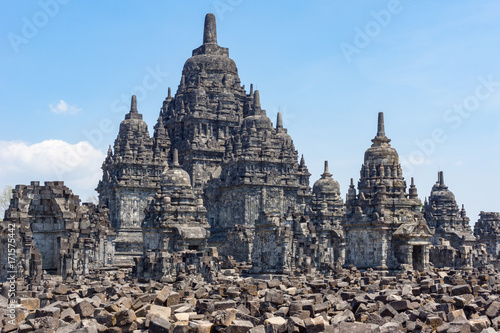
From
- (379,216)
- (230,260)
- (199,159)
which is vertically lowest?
(230,260)

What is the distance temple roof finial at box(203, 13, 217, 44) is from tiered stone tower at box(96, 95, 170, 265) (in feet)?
44.0

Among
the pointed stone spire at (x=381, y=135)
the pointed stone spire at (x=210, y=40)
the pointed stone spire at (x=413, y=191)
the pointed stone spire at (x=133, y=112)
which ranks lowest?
the pointed stone spire at (x=413, y=191)

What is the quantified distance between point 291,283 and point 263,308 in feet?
27.8

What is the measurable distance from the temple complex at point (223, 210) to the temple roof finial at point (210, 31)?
12cm

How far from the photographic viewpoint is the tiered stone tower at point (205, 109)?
61.3 meters

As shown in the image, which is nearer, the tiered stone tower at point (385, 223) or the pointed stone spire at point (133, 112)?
Answer: the tiered stone tower at point (385, 223)

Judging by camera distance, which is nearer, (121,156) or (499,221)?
(121,156)

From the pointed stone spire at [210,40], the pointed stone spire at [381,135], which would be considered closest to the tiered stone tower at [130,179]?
the pointed stone spire at [210,40]

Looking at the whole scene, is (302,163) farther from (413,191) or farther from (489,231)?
(413,191)

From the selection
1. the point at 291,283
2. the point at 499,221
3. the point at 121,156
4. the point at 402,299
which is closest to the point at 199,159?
the point at 121,156

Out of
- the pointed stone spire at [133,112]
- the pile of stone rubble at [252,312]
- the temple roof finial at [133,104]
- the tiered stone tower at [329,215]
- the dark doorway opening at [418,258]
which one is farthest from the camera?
the temple roof finial at [133,104]

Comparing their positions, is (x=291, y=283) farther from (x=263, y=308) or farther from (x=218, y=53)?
(x=218, y=53)

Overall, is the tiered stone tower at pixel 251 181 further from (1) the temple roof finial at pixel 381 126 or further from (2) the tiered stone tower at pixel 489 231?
(2) the tiered stone tower at pixel 489 231

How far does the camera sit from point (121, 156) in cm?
5956
